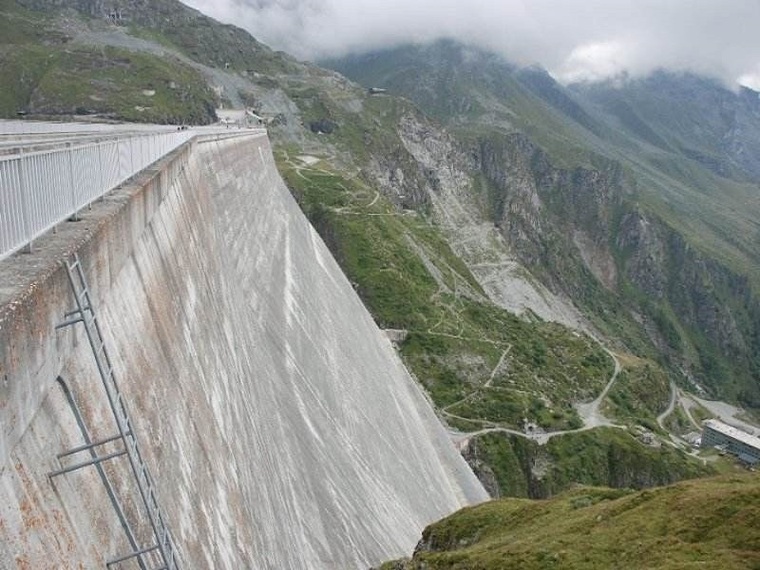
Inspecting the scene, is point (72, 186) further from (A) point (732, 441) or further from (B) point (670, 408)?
(B) point (670, 408)

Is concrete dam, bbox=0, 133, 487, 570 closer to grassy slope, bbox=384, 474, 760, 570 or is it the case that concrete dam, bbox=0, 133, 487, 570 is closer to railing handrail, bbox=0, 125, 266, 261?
railing handrail, bbox=0, 125, 266, 261

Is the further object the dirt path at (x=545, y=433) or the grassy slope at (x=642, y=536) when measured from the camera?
the dirt path at (x=545, y=433)

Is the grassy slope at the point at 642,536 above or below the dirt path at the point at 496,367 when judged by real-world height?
above

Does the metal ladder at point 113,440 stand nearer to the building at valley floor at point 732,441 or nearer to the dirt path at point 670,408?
the building at valley floor at point 732,441

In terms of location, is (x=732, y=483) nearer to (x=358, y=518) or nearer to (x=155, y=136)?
(x=358, y=518)

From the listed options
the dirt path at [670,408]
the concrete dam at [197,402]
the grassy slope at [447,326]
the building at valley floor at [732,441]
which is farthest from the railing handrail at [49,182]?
the dirt path at [670,408]

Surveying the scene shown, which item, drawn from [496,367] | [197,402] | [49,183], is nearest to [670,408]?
[496,367]

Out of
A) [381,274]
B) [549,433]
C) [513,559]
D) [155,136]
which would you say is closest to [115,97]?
[381,274]
